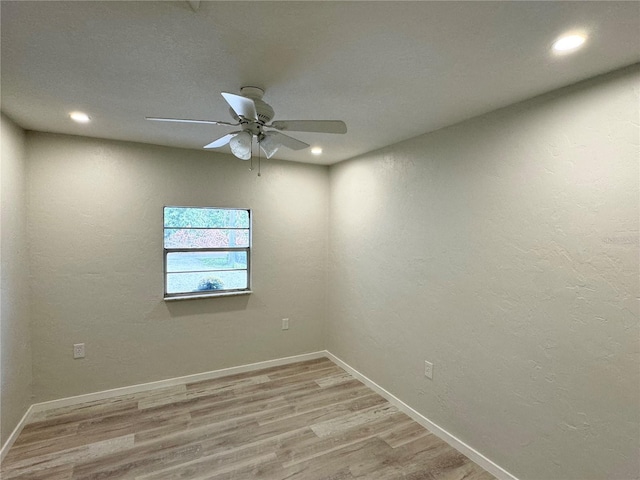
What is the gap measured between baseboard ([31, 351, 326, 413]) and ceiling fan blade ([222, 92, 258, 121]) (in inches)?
111

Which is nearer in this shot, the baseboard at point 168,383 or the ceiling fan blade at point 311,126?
the ceiling fan blade at point 311,126

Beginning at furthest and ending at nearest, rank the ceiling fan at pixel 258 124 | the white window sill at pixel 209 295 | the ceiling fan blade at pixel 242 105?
the white window sill at pixel 209 295 → the ceiling fan at pixel 258 124 → the ceiling fan blade at pixel 242 105

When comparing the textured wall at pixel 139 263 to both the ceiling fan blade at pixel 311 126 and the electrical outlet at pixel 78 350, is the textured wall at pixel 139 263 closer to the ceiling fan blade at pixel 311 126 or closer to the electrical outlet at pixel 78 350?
the electrical outlet at pixel 78 350

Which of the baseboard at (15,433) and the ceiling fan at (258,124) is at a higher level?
the ceiling fan at (258,124)

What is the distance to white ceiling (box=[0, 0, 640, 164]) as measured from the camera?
46.7 inches

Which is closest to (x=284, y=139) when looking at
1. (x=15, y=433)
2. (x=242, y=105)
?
(x=242, y=105)

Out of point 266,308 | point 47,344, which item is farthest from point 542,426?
point 47,344

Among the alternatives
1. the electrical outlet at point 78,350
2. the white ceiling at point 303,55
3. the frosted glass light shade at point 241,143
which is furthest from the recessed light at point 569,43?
the electrical outlet at point 78,350

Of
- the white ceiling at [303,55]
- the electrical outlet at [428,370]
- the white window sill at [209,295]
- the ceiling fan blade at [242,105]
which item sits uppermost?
the white ceiling at [303,55]

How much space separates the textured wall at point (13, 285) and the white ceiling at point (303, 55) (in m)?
0.36

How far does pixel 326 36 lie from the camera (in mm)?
1332

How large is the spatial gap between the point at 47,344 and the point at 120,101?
221 cm

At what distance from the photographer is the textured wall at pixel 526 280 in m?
1.59

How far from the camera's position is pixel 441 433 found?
98.6 inches
